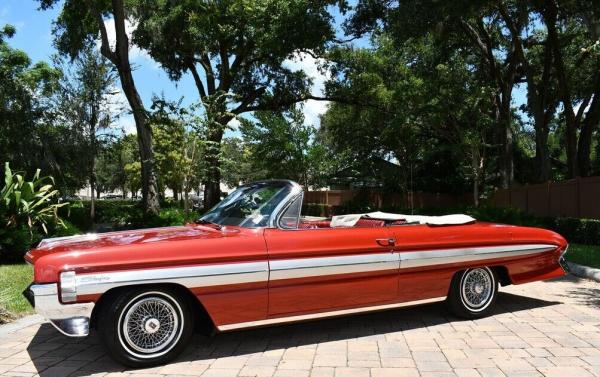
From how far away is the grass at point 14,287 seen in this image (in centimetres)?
651

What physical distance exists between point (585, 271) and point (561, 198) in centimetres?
827

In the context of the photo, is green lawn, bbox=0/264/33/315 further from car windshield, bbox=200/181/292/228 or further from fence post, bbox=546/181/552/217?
fence post, bbox=546/181/552/217

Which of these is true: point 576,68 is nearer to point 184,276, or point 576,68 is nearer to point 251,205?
point 251,205

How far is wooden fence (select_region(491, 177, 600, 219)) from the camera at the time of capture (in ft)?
49.3

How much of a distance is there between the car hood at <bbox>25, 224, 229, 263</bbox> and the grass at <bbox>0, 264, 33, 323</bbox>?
1.65 metres

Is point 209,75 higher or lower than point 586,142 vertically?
higher

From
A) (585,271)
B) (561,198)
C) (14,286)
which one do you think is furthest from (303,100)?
(14,286)

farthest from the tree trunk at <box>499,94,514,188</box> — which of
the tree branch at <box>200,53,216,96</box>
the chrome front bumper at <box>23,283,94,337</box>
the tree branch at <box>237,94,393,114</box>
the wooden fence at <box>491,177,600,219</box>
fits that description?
the chrome front bumper at <box>23,283,94,337</box>

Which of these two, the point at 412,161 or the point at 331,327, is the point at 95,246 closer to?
the point at 331,327

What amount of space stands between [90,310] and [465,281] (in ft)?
12.5

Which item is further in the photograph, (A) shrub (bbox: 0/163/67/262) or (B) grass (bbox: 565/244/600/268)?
(B) grass (bbox: 565/244/600/268)

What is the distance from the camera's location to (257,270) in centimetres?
490

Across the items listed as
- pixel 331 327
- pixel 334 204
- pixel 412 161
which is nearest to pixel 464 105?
pixel 412 161

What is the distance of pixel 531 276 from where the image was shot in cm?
647
